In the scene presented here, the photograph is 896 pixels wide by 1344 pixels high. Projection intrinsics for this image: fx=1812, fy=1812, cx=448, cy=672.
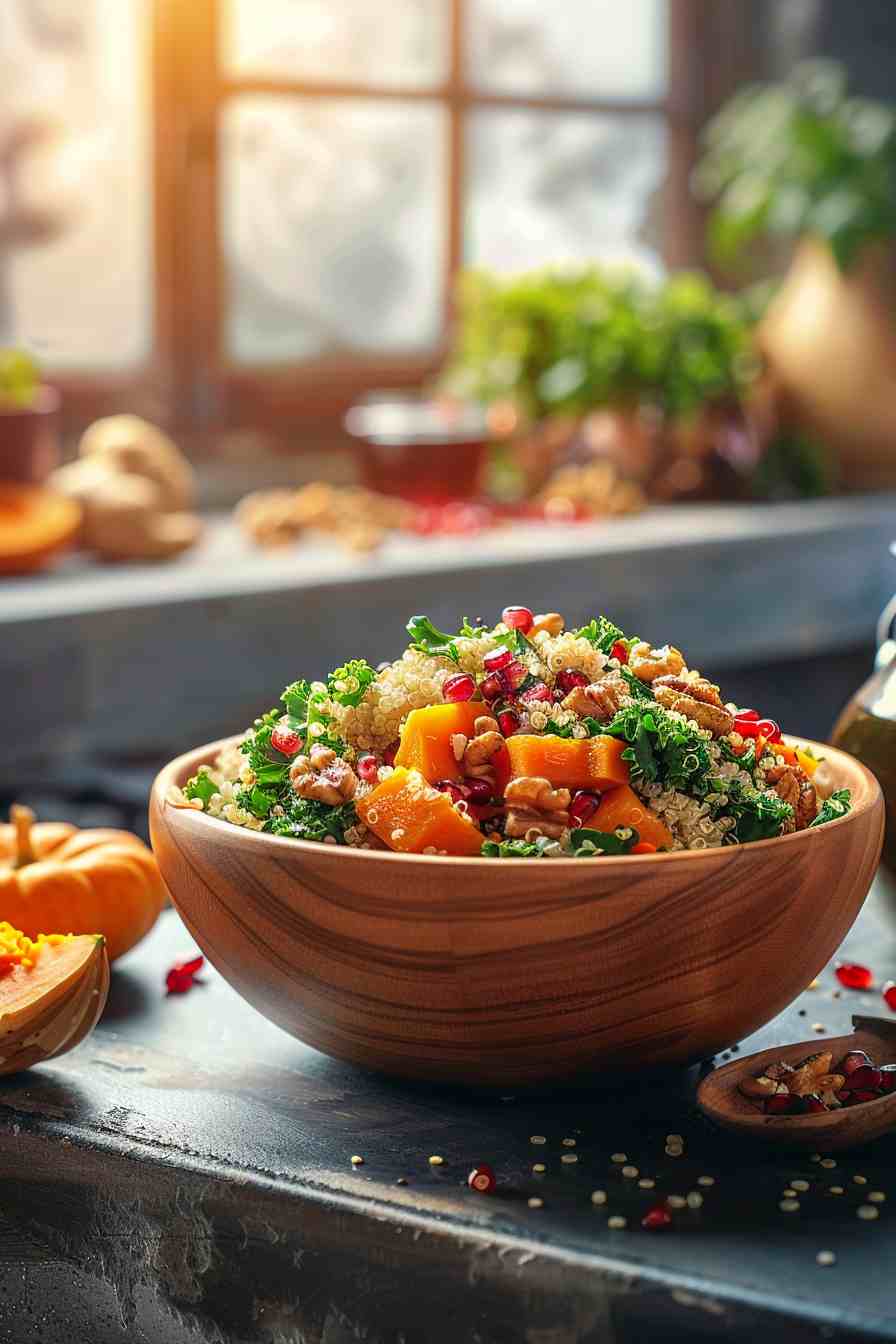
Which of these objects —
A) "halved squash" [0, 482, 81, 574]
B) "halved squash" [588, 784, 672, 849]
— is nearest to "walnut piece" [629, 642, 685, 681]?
"halved squash" [588, 784, 672, 849]

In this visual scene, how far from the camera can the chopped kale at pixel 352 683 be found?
985 mm

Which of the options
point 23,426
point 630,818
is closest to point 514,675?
point 630,818

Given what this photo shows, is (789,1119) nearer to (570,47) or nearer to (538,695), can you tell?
(538,695)

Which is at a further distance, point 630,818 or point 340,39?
point 340,39

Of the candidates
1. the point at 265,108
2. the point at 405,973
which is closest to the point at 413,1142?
the point at 405,973

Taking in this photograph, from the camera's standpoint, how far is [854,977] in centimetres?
115

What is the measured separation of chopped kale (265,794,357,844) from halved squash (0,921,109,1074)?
133 mm

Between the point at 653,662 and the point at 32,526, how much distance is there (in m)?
1.74

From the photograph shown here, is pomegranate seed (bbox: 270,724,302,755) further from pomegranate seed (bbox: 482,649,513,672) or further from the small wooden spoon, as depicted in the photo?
the small wooden spoon

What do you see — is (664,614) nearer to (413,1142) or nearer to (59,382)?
(59,382)

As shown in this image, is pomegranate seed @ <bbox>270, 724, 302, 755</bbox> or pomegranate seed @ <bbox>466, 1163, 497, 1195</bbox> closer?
pomegranate seed @ <bbox>466, 1163, 497, 1195</bbox>

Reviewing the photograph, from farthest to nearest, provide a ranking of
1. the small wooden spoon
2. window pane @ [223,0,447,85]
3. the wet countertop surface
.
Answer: window pane @ [223,0,447,85] < the small wooden spoon < the wet countertop surface

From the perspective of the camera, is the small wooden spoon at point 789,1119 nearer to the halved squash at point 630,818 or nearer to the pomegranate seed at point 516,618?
the halved squash at point 630,818

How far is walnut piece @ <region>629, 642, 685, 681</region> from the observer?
1.00m
